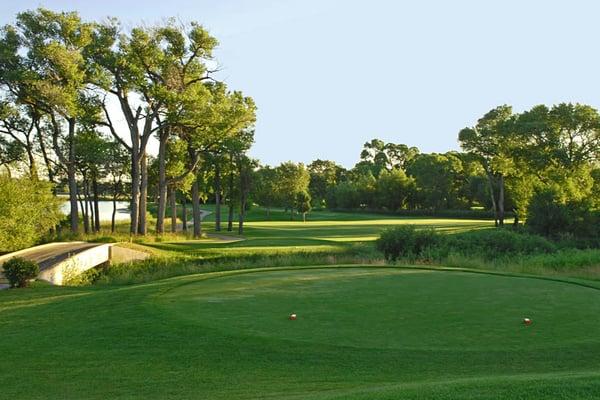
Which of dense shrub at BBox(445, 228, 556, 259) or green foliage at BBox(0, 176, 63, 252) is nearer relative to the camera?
green foliage at BBox(0, 176, 63, 252)

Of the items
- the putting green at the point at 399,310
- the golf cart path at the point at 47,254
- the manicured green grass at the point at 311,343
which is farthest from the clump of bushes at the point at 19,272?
the putting green at the point at 399,310

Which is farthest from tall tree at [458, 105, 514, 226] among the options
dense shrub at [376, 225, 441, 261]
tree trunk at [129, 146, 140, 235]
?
tree trunk at [129, 146, 140, 235]

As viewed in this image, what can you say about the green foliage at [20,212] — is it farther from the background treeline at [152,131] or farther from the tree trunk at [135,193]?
the tree trunk at [135,193]

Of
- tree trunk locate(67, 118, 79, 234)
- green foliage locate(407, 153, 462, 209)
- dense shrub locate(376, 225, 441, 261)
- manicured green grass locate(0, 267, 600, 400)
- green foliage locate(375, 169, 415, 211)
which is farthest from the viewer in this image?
green foliage locate(375, 169, 415, 211)

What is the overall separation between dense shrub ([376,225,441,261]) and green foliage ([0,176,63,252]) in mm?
16863

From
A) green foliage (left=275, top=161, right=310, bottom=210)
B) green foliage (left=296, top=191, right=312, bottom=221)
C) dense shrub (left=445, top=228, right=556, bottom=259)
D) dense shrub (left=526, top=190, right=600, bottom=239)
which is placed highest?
green foliage (left=275, top=161, right=310, bottom=210)

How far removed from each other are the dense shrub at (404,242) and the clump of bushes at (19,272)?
623 inches

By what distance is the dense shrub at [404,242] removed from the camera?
26797mm

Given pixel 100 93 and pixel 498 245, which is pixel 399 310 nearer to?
pixel 498 245

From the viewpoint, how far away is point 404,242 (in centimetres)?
2744

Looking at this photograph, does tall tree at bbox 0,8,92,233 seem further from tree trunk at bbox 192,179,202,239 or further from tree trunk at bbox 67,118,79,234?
tree trunk at bbox 192,179,202,239

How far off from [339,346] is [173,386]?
2418 mm

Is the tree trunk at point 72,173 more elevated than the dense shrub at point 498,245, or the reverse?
the tree trunk at point 72,173

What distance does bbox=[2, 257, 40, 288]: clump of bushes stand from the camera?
1600cm
